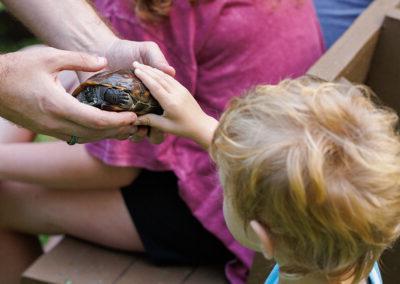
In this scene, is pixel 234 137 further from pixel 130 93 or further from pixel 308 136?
pixel 130 93

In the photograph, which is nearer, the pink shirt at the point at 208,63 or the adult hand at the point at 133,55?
the adult hand at the point at 133,55

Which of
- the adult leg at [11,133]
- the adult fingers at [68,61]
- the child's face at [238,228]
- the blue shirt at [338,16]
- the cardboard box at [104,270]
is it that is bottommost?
the cardboard box at [104,270]

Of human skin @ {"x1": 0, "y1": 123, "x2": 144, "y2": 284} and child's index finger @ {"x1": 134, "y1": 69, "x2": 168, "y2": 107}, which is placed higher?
child's index finger @ {"x1": 134, "y1": 69, "x2": 168, "y2": 107}

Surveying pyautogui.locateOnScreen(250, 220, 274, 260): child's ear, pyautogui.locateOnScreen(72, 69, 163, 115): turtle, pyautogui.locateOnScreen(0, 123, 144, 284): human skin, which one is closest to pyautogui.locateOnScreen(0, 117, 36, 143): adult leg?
pyautogui.locateOnScreen(0, 123, 144, 284): human skin

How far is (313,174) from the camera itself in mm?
1271

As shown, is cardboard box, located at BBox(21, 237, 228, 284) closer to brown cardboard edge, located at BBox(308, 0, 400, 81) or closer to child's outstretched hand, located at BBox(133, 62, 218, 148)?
child's outstretched hand, located at BBox(133, 62, 218, 148)

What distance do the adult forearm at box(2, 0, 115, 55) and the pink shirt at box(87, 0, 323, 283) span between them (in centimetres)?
14

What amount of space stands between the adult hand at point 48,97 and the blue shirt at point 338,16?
1392mm

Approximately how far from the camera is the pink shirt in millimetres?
2289

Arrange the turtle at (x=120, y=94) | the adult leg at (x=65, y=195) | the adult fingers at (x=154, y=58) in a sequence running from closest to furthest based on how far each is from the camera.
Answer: the turtle at (x=120, y=94) → the adult fingers at (x=154, y=58) → the adult leg at (x=65, y=195)

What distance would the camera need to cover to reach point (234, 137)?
4.58 ft

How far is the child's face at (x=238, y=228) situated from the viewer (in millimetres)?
1450

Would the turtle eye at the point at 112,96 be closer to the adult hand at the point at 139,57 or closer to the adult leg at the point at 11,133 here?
the adult hand at the point at 139,57

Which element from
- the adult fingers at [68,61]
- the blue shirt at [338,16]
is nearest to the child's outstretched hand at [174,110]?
the adult fingers at [68,61]
